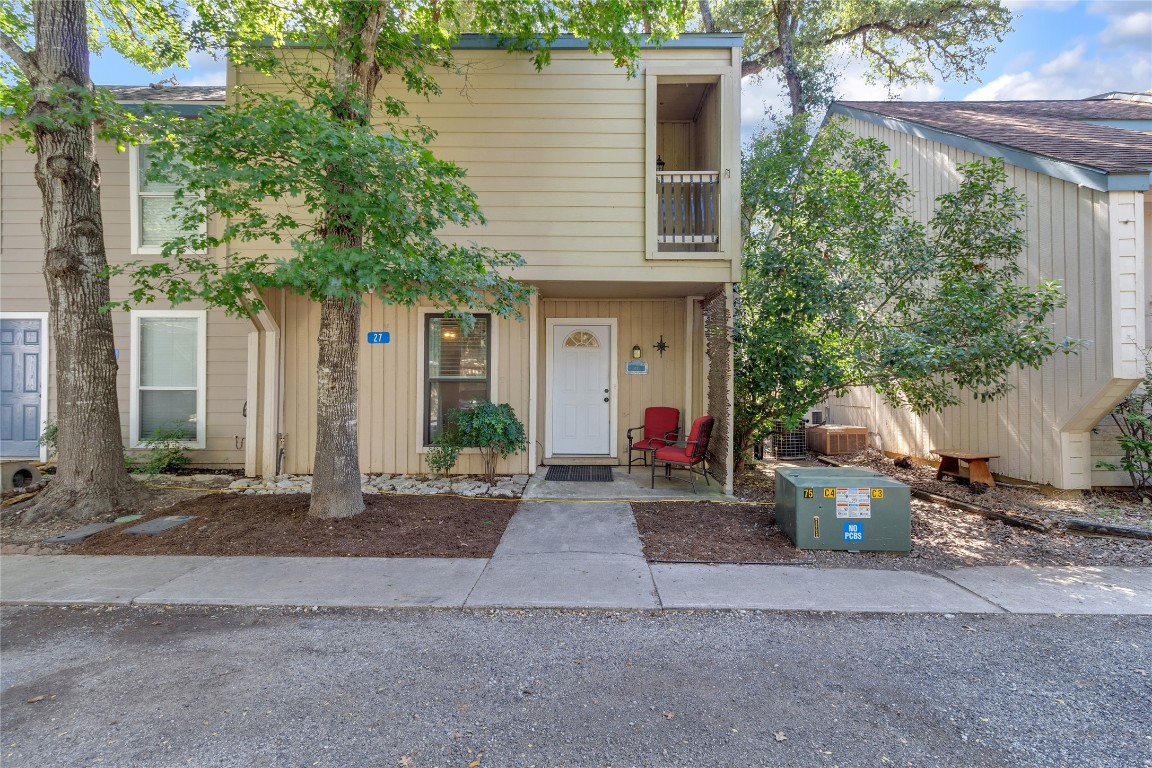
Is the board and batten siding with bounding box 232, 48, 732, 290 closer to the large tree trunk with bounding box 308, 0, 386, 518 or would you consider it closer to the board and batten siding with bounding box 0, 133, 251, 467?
the large tree trunk with bounding box 308, 0, 386, 518

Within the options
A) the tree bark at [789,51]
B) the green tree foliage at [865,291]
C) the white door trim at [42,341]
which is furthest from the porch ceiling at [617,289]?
Answer: the white door trim at [42,341]

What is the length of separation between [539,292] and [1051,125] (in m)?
7.67

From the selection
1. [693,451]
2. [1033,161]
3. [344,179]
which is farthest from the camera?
[693,451]

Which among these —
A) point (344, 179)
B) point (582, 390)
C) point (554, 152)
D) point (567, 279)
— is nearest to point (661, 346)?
point (582, 390)

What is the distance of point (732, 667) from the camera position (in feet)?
9.15

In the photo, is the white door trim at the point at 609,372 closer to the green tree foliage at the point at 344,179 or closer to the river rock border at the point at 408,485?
the river rock border at the point at 408,485

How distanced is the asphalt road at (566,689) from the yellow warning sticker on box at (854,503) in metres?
1.22

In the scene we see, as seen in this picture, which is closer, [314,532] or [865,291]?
[314,532]

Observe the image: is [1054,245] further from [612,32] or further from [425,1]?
[425,1]

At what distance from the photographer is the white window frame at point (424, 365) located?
280 inches

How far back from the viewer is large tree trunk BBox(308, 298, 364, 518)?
5047 mm

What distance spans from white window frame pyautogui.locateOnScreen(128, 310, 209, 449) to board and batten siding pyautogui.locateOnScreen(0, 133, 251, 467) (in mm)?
57

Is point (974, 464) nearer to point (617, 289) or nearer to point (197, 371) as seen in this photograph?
point (617, 289)

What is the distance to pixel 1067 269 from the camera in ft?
19.9
